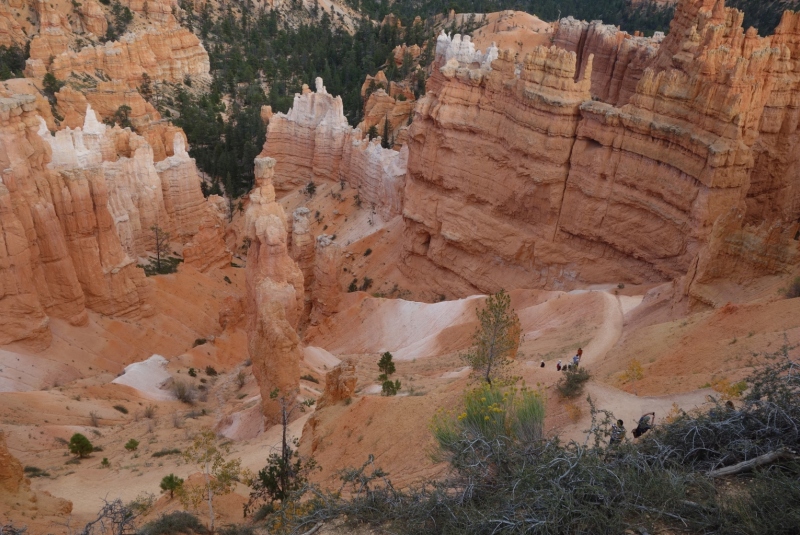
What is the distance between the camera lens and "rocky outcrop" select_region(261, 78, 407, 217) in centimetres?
4641

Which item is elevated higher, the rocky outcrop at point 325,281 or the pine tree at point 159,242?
the rocky outcrop at point 325,281

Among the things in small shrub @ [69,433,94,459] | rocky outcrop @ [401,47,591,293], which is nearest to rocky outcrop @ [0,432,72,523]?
small shrub @ [69,433,94,459]

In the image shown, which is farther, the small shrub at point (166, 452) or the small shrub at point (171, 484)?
the small shrub at point (166, 452)

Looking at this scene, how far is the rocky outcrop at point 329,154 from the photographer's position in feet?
152

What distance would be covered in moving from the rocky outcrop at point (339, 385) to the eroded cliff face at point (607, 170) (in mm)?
12231

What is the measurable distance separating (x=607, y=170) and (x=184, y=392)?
20.8m

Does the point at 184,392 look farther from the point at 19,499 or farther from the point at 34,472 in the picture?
the point at 19,499

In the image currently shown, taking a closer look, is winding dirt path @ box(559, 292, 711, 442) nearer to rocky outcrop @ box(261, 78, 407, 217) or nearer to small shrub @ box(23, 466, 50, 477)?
small shrub @ box(23, 466, 50, 477)

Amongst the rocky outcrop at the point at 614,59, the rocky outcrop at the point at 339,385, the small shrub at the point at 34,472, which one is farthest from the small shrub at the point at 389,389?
the rocky outcrop at the point at 614,59

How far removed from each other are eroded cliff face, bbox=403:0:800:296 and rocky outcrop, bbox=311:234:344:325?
17.2 feet

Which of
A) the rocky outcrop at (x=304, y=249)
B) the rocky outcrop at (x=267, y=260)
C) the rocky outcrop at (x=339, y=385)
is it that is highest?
the rocky outcrop at (x=339, y=385)

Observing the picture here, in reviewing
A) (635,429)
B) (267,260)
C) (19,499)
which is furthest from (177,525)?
(267,260)

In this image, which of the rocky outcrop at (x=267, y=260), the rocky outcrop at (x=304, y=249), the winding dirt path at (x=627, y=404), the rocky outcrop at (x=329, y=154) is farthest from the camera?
the rocky outcrop at (x=329, y=154)

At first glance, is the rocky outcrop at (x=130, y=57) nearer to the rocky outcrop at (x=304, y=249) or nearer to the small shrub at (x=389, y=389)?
the rocky outcrop at (x=304, y=249)
